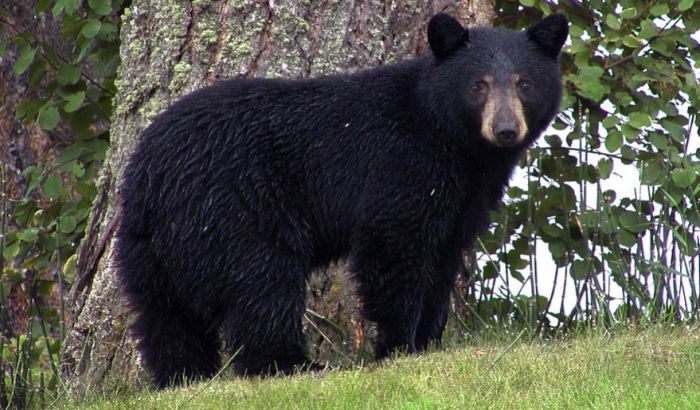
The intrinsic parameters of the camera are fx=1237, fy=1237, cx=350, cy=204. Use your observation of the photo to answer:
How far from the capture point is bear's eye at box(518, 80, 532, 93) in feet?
18.9

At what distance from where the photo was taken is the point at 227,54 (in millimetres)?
6531

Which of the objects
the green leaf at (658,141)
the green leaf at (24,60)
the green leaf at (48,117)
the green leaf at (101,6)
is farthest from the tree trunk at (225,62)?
the green leaf at (658,141)

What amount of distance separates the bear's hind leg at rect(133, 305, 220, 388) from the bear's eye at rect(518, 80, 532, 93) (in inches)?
72.3

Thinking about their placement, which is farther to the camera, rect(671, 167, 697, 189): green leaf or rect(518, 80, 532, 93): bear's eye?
rect(671, 167, 697, 189): green leaf

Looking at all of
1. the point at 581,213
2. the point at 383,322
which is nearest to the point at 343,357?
the point at 383,322

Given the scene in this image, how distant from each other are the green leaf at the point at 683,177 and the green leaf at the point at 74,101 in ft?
11.1

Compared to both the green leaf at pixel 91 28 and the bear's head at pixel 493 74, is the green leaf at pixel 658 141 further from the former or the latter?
the green leaf at pixel 91 28

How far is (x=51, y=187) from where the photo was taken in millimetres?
7238

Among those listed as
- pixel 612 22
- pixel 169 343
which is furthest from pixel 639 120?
pixel 169 343

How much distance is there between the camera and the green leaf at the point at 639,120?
256 inches

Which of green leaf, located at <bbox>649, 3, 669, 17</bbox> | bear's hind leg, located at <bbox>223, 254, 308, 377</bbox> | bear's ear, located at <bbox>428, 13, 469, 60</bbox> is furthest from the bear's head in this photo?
bear's hind leg, located at <bbox>223, 254, 308, 377</bbox>

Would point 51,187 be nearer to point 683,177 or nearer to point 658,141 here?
point 658,141

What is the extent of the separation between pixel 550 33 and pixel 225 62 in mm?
1736

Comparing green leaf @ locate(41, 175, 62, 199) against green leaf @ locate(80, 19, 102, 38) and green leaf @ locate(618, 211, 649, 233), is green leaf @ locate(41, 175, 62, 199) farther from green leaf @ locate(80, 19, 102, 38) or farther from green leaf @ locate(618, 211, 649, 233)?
green leaf @ locate(618, 211, 649, 233)
